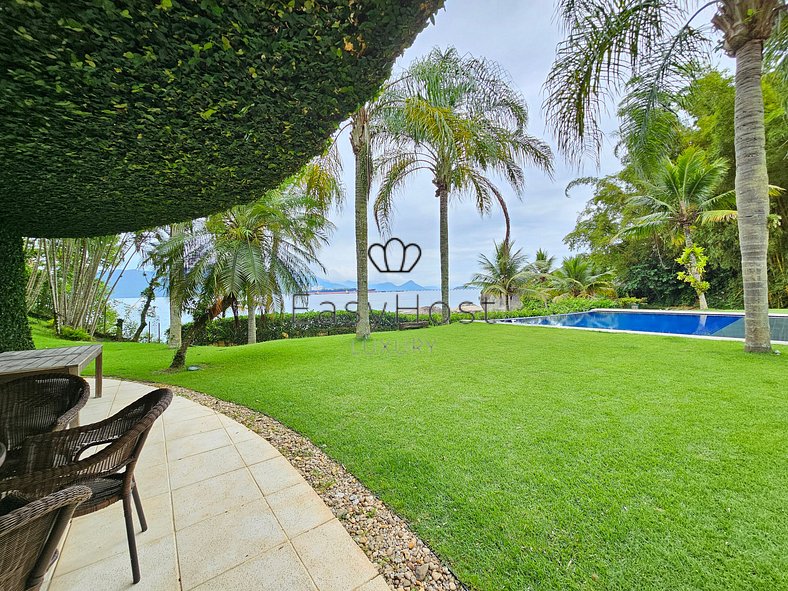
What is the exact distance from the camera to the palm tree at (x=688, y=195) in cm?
1234

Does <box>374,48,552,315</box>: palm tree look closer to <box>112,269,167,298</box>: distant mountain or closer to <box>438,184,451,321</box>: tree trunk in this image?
<box>438,184,451,321</box>: tree trunk

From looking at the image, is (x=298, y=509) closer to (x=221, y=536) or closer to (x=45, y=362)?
(x=221, y=536)

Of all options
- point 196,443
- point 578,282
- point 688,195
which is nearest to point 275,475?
point 196,443

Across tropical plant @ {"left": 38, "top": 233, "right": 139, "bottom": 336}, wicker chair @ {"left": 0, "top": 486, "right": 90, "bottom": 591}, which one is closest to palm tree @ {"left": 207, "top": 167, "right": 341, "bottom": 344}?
wicker chair @ {"left": 0, "top": 486, "right": 90, "bottom": 591}

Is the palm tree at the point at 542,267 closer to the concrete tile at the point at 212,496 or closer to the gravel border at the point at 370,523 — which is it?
the gravel border at the point at 370,523

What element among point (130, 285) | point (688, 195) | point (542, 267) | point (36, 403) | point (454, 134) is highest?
point (688, 195)

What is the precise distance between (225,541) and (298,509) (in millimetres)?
446

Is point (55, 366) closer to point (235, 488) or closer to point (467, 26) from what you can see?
point (235, 488)

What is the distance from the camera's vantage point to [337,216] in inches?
366

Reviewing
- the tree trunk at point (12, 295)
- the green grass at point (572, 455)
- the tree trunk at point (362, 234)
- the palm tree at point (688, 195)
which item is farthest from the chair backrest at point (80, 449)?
the palm tree at point (688, 195)

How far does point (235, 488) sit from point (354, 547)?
1.14m

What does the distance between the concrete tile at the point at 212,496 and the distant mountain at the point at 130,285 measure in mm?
13982

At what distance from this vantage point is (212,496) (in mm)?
2293

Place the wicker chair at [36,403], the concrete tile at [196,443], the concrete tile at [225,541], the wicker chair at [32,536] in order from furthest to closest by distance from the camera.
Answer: the concrete tile at [196,443] → the wicker chair at [36,403] → the concrete tile at [225,541] → the wicker chair at [32,536]
